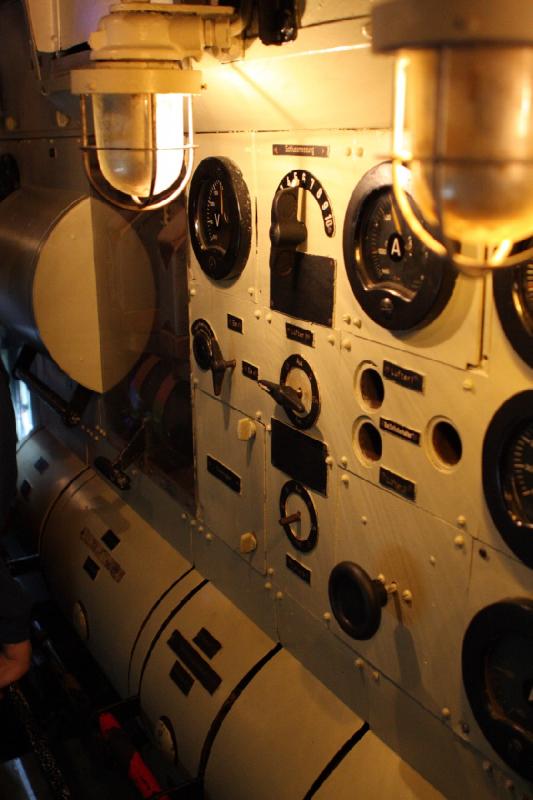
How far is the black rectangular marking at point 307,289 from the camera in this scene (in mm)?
1811

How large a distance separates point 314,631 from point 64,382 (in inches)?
73.6

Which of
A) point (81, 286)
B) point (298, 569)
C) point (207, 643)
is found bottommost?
point (207, 643)

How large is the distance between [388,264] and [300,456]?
0.60 meters

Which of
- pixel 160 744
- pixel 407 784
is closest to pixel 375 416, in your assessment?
pixel 407 784

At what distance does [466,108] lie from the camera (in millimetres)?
891

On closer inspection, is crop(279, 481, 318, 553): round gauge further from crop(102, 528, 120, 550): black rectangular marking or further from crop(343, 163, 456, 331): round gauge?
crop(102, 528, 120, 550): black rectangular marking

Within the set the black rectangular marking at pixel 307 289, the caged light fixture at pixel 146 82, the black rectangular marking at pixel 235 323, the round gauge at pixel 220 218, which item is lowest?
the black rectangular marking at pixel 235 323

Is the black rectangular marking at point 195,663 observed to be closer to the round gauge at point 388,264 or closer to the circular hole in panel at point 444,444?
the circular hole in panel at point 444,444

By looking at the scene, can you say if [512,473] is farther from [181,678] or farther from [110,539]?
[110,539]

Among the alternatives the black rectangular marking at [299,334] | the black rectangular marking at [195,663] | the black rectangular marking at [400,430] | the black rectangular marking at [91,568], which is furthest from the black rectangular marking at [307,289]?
the black rectangular marking at [91,568]

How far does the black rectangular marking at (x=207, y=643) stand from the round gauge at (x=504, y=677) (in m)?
0.99

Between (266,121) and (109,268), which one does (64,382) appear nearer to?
(109,268)

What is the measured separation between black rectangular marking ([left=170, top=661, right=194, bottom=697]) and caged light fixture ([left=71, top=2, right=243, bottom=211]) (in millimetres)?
1330

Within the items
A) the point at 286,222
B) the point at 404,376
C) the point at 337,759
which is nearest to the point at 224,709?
the point at 337,759
